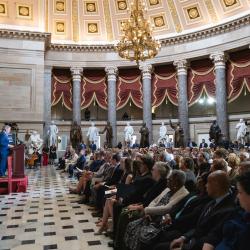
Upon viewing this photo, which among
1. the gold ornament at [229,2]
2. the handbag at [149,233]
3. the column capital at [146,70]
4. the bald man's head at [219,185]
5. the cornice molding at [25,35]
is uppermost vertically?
the gold ornament at [229,2]

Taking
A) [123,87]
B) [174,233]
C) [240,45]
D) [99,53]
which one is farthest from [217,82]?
[174,233]

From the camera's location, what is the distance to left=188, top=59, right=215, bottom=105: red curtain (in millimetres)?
22172

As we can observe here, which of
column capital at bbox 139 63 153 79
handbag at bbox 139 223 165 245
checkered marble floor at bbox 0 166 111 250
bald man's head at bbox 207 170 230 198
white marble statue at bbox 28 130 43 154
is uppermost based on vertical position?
column capital at bbox 139 63 153 79

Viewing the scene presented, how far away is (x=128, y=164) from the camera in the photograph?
6371 mm

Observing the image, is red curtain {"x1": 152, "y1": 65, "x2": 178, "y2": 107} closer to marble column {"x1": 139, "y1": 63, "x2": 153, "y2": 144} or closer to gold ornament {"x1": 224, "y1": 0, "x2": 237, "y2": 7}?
marble column {"x1": 139, "y1": 63, "x2": 153, "y2": 144}

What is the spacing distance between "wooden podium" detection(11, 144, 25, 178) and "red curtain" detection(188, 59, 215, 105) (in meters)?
15.0

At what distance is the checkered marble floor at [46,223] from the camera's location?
4.94 m

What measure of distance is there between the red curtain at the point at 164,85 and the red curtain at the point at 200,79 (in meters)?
1.15

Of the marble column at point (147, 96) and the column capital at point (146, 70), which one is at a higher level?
the column capital at point (146, 70)

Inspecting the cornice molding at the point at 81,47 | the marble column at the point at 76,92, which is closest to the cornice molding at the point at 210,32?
the cornice molding at the point at 81,47

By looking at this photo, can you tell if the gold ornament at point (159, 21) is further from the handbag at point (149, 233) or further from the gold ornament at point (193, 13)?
the handbag at point (149, 233)

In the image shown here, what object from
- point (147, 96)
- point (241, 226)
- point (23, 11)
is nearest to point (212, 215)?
point (241, 226)

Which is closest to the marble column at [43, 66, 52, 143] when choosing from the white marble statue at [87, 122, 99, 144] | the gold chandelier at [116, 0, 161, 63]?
the white marble statue at [87, 122, 99, 144]

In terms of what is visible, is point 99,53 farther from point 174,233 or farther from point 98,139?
point 174,233
